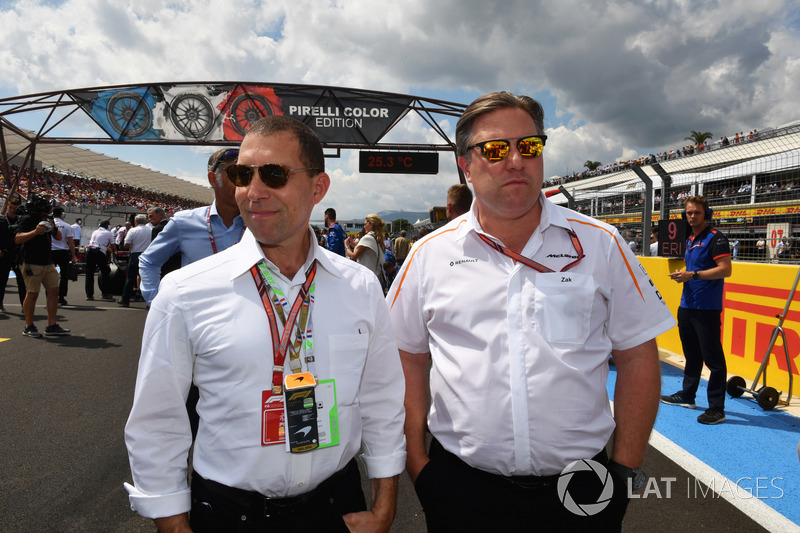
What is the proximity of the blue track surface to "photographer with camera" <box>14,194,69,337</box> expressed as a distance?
831 cm

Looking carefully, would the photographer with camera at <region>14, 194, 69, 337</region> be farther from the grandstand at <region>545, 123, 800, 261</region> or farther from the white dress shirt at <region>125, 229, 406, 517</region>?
the grandstand at <region>545, 123, 800, 261</region>

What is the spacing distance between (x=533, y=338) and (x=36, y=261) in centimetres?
821

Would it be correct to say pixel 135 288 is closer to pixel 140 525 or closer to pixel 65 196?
pixel 140 525

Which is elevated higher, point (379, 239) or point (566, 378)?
point (379, 239)

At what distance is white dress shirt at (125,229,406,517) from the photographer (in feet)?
4.41

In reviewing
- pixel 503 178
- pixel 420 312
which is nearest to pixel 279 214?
pixel 420 312

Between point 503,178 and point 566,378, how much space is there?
75 centimetres

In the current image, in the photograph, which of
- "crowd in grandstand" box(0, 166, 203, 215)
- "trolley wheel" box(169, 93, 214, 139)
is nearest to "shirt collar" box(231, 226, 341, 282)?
"trolley wheel" box(169, 93, 214, 139)

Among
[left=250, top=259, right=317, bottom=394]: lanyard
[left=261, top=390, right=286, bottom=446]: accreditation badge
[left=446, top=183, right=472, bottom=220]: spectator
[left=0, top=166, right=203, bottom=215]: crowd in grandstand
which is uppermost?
[left=0, top=166, right=203, bottom=215]: crowd in grandstand

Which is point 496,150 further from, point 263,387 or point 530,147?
point 263,387

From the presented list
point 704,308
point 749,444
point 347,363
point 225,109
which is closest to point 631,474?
point 347,363

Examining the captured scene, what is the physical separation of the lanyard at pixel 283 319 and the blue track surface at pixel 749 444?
3115mm

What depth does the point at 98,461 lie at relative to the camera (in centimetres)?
337

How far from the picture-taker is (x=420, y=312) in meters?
1.89
